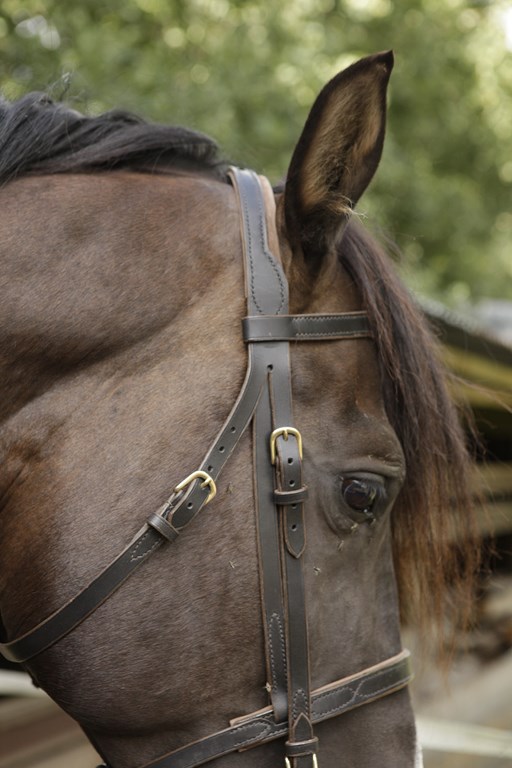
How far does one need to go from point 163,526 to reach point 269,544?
197 mm

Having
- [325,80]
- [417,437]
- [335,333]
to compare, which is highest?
[325,80]

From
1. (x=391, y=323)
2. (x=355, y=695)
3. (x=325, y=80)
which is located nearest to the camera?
(x=355, y=695)

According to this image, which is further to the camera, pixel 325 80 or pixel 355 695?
pixel 325 80

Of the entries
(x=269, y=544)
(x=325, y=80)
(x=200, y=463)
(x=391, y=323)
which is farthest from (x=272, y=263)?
(x=325, y=80)

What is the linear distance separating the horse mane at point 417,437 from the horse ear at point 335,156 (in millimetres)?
141

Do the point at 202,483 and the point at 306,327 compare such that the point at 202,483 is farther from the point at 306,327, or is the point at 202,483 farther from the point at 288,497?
the point at 306,327

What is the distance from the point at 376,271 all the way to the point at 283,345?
0.32 m

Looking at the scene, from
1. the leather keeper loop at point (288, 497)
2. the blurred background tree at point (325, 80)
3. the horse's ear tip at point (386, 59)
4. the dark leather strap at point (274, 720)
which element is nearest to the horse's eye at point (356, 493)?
the leather keeper loop at point (288, 497)

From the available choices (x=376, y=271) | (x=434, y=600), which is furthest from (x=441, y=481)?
(x=376, y=271)

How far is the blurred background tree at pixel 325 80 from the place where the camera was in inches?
178

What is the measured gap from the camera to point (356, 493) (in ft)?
5.04

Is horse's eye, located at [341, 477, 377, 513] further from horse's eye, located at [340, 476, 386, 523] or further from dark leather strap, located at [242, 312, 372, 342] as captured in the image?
dark leather strap, located at [242, 312, 372, 342]

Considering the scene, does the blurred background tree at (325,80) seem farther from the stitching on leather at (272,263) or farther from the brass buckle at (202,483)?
the brass buckle at (202,483)

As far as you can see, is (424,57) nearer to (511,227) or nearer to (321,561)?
(511,227)
